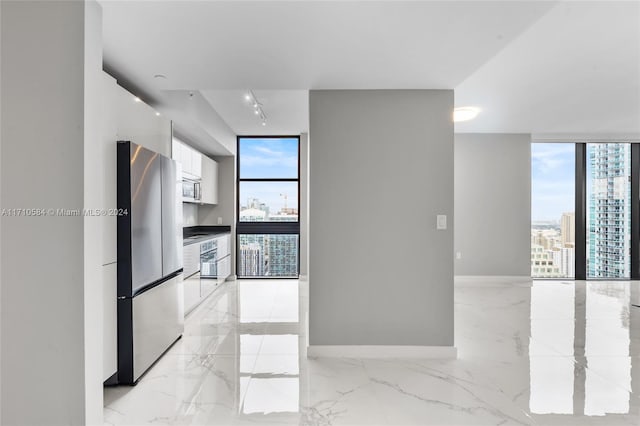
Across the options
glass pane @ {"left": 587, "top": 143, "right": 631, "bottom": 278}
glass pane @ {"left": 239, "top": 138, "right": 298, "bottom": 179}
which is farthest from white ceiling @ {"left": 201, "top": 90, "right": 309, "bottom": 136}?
glass pane @ {"left": 587, "top": 143, "right": 631, "bottom": 278}

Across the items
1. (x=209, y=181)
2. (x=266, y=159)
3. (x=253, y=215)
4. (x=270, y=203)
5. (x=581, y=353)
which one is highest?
(x=266, y=159)

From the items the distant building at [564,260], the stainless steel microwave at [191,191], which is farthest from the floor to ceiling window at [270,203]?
the distant building at [564,260]

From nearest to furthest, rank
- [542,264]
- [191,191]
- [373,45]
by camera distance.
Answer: [373,45] < [191,191] < [542,264]

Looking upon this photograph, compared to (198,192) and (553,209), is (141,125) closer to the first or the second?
(198,192)

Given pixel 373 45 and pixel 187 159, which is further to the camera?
pixel 187 159

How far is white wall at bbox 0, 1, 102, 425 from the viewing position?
5.00ft

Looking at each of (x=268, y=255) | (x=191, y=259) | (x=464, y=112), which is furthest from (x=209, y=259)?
(x=464, y=112)

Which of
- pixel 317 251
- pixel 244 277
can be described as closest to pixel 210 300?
pixel 244 277

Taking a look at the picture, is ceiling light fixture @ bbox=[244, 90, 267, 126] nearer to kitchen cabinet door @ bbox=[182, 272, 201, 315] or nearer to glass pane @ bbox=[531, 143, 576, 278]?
kitchen cabinet door @ bbox=[182, 272, 201, 315]

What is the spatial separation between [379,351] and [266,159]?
447cm

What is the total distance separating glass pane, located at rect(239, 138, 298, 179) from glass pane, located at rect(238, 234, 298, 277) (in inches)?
46.7

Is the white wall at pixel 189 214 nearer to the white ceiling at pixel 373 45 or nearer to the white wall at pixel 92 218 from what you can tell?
the white ceiling at pixel 373 45

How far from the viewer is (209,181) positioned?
5539 mm

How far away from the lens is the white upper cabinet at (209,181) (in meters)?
5.26
